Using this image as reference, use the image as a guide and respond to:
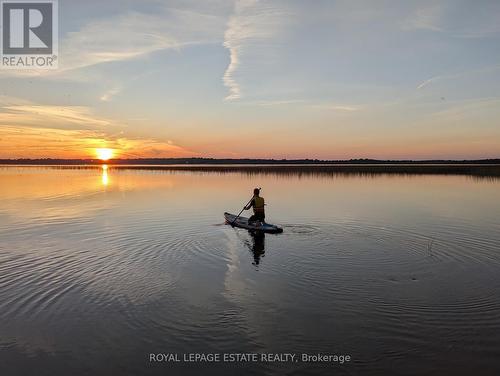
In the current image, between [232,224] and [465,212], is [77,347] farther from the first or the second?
[465,212]

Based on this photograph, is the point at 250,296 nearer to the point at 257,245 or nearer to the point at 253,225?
the point at 257,245

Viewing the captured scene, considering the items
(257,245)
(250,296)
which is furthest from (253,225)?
(250,296)

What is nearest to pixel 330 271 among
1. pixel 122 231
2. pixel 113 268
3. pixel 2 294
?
pixel 113 268

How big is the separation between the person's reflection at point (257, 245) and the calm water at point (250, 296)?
150 millimetres

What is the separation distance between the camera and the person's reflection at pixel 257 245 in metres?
16.4

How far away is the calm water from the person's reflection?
0.15 m

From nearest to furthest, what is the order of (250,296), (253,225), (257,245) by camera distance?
1. (250,296)
2. (257,245)
3. (253,225)

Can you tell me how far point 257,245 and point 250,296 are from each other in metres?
7.18

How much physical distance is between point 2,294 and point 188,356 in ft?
22.9

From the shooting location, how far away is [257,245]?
61.6ft

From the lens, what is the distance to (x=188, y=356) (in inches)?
324

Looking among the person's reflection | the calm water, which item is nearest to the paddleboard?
the person's reflection

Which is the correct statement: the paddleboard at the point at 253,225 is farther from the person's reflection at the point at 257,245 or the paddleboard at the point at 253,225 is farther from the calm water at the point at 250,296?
the calm water at the point at 250,296

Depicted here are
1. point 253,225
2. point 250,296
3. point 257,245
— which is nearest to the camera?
point 250,296
